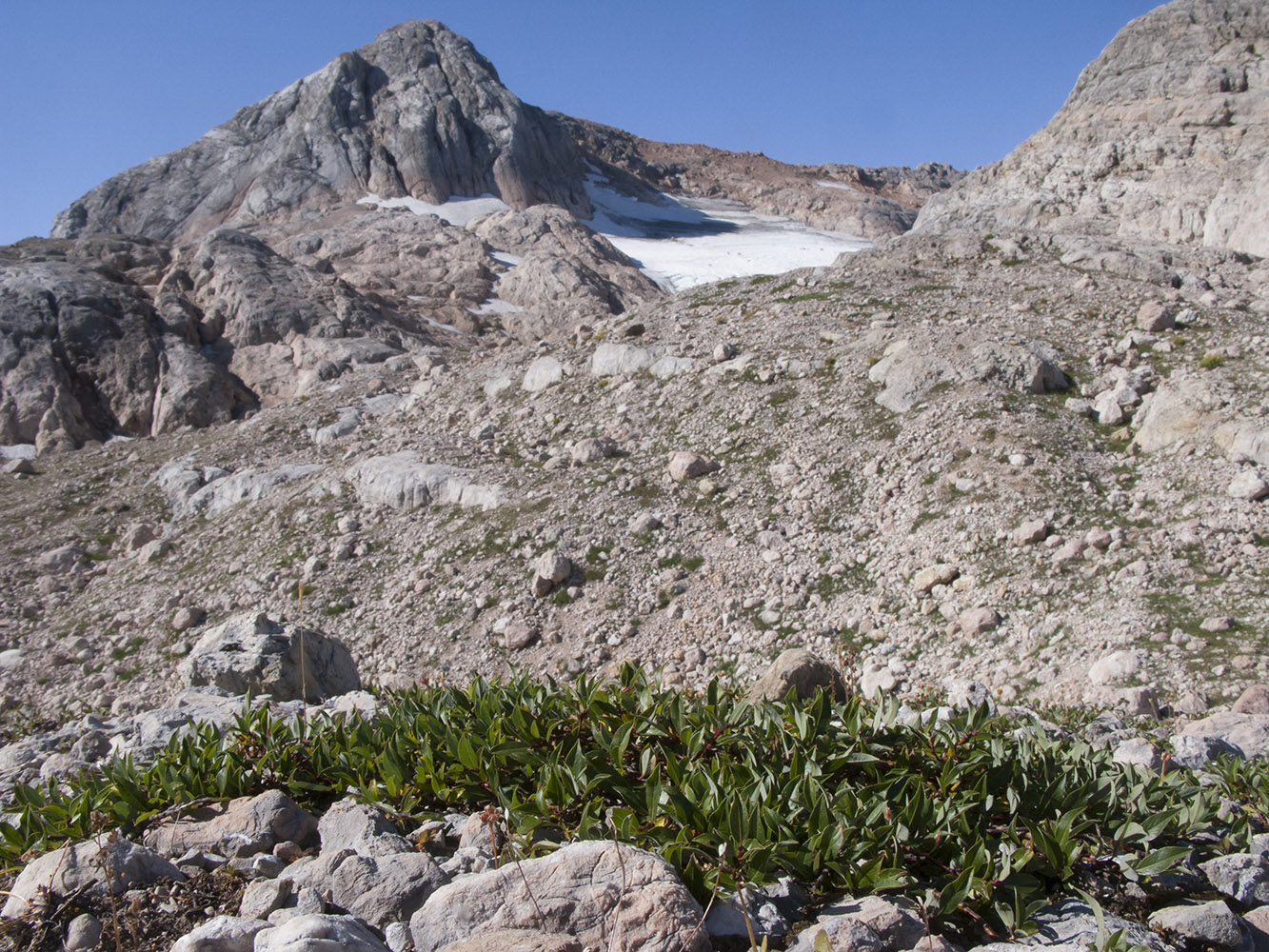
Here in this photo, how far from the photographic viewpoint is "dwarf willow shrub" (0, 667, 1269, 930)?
3.30 m

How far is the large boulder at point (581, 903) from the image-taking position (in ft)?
9.50

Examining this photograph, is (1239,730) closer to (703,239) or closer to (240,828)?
(240,828)

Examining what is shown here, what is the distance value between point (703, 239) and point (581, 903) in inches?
3641

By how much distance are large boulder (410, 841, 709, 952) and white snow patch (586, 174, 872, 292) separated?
63580 mm

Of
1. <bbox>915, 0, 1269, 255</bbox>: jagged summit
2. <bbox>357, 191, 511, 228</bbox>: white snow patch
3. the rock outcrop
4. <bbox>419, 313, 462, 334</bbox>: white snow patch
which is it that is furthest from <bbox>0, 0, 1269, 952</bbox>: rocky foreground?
the rock outcrop

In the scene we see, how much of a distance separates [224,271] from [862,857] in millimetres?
42958

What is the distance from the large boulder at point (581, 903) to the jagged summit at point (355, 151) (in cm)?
8084

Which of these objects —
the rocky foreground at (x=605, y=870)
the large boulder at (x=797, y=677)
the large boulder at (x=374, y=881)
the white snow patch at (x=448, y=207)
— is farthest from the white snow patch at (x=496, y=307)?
the large boulder at (x=374, y=881)

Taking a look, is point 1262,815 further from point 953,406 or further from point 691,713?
point 953,406

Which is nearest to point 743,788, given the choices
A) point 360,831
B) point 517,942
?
point 517,942

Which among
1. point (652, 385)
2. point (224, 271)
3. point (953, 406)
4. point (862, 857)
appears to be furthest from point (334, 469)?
point (224, 271)

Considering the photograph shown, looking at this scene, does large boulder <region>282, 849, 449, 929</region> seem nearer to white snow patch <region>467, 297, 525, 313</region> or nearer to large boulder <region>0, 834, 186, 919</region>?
large boulder <region>0, 834, 186, 919</region>

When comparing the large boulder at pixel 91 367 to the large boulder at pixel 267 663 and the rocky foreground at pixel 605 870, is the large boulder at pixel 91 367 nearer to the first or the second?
the large boulder at pixel 267 663

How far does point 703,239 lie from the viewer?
89.9 meters
